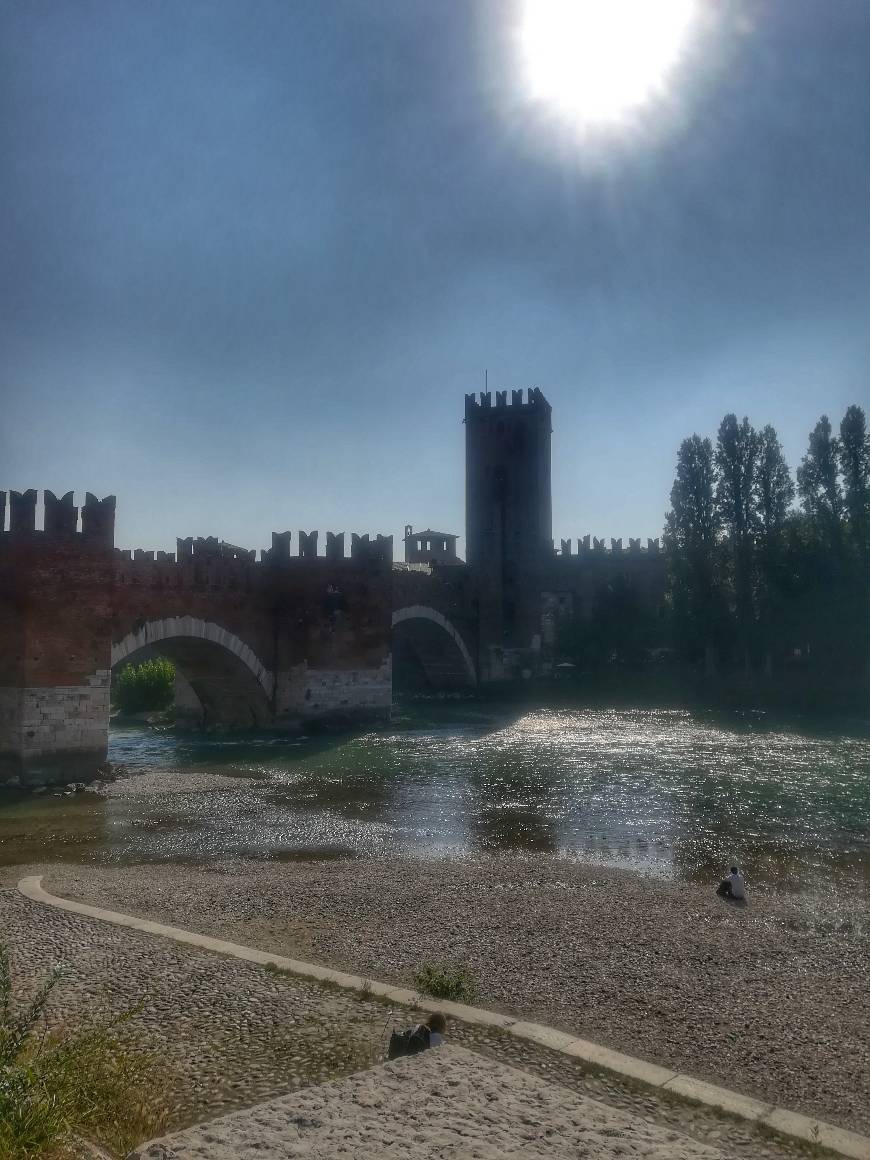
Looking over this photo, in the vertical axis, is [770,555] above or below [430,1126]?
above

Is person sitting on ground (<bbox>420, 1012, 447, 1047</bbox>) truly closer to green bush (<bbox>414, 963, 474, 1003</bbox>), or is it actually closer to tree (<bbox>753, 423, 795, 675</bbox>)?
green bush (<bbox>414, 963, 474, 1003</bbox>)

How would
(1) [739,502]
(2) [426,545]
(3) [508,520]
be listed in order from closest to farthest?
(1) [739,502] → (3) [508,520] → (2) [426,545]

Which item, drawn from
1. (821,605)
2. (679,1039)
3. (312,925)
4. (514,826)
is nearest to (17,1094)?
(679,1039)

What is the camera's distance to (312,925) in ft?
27.5

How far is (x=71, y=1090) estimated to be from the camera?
414 cm

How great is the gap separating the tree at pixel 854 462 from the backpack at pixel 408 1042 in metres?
37.4

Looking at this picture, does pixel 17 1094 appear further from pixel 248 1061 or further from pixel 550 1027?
pixel 550 1027

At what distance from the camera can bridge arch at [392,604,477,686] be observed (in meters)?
35.7

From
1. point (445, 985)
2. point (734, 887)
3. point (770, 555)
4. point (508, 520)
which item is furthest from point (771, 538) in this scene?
point (445, 985)

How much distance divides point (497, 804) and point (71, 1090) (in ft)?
43.0

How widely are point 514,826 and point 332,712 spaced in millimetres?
14697

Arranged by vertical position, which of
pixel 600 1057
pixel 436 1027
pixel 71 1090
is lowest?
pixel 600 1057

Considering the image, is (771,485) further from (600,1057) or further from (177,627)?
(600,1057)

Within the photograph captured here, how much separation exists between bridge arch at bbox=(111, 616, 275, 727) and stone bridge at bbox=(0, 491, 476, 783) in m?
0.04
